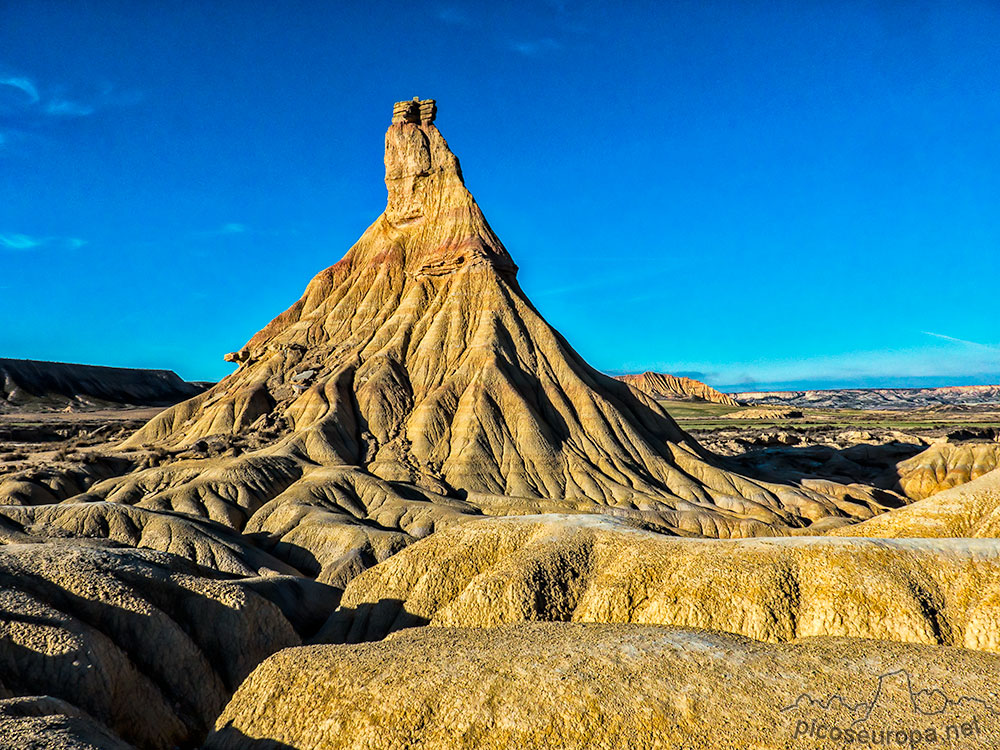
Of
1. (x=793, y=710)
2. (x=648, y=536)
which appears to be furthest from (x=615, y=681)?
(x=648, y=536)

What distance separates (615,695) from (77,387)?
16902cm

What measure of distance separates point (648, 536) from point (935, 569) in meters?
8.06

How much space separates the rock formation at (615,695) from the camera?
13797mm

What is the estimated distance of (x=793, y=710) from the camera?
14.1 metres

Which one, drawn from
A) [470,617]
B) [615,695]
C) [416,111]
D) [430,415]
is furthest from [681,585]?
[416,111]

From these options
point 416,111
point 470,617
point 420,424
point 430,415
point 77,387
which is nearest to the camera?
point 470,617

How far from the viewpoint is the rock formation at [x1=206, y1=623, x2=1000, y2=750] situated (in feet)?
45.3

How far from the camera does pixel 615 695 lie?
48.6 feet

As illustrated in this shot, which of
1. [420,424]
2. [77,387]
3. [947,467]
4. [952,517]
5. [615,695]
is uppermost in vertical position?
[77,387]

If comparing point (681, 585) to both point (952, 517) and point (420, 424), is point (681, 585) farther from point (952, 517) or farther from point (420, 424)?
point (420, 424)

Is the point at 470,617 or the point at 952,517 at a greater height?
the point at 952,517

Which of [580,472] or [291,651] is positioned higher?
[580,472]

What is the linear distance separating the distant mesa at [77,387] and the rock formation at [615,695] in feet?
473

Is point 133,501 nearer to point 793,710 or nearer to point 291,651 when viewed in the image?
point 291,651
